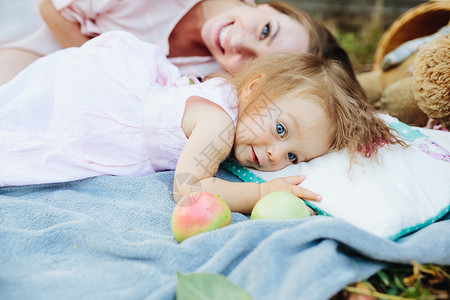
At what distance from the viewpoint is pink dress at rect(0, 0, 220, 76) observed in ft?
5.91

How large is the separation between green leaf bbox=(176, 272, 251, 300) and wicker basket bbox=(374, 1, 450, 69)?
1735 millimetres

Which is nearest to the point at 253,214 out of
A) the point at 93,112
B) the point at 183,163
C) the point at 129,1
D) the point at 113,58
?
the point at 183,163

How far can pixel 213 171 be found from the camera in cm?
117

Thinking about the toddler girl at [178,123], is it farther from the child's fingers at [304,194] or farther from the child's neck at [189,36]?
the child's neck at [189,36]

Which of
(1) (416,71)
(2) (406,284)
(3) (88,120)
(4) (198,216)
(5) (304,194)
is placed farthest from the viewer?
(1) (416,71)

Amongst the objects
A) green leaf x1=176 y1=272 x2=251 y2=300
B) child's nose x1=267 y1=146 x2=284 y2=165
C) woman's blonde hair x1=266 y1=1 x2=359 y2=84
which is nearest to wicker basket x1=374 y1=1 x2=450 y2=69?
woman's blonde hair x1=266 y1=1 x2=359 y2=84

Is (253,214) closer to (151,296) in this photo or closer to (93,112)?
(151,296)

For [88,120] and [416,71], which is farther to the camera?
[416,71]

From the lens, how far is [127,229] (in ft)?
3.33

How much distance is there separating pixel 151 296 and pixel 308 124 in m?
0.67

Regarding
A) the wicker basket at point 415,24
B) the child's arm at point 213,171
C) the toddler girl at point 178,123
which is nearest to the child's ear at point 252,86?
the toddler girl at point 178,123

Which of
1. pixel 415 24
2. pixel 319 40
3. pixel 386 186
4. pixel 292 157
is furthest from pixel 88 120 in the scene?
pixel 415 24

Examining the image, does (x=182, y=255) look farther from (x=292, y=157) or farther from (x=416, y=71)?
(x=416, y=71)

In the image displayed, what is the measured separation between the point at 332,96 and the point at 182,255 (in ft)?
2.28
